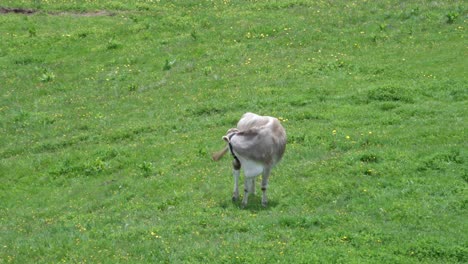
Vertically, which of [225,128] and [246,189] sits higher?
[246,189]

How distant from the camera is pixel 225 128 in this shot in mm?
29406

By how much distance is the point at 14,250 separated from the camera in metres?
19.9

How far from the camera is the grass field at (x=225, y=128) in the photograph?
63.7ft

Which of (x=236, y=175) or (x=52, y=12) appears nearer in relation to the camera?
(x=236, y=175)

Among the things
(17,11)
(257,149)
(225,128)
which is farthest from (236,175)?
(17,11)

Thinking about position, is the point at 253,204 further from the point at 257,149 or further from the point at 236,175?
the point at 257,149

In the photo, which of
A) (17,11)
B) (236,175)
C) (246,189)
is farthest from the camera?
(17,11)

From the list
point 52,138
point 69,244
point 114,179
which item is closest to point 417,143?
point 114,179

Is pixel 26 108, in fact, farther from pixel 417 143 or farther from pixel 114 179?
pixel 417 143

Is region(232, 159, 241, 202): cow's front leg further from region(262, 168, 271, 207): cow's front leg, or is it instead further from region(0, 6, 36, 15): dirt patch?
region(0, 6, 36, 15): dirt patch

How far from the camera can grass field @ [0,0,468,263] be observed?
63.7 feet

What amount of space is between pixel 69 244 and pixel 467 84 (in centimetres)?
1799

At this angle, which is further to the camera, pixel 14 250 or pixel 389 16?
pixel 389 16

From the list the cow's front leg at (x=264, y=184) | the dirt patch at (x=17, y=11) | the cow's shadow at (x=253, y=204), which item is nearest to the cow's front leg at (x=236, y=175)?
the cow's shadow at (x=253, y=204)
